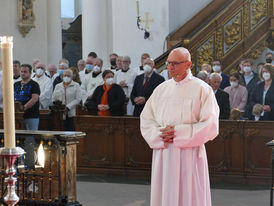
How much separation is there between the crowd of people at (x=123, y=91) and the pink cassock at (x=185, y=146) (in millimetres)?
4180

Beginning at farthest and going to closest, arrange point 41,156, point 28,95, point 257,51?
point 257,51 < point 28,95 < point 41,156

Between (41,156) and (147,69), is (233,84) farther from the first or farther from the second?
(41,156)

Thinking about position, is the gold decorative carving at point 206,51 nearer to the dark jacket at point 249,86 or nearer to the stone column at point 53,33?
the dark jacket at point 249,86

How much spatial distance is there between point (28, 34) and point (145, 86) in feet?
36.9

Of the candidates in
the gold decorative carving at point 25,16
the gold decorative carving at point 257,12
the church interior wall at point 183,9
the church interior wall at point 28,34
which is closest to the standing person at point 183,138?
the gold decorative carving at point 257,12

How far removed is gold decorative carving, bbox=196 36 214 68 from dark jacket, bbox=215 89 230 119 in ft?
19.9

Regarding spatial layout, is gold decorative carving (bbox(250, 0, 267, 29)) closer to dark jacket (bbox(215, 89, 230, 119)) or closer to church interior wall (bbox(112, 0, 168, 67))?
church interior wall (bbox(112, 0, 168, 67))

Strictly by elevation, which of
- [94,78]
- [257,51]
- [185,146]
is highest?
[257,51]

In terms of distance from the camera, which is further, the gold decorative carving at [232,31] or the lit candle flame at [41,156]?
the gold decorative carving at [232,31]

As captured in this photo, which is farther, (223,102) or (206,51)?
(206,51)

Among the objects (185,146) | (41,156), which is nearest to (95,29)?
(41,156)

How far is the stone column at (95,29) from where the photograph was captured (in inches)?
764

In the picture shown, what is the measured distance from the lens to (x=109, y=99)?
1193cm

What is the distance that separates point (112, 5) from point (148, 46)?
6.42 feet
